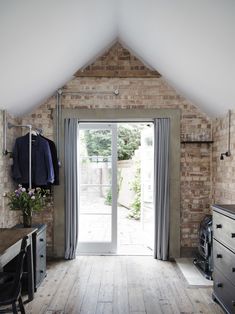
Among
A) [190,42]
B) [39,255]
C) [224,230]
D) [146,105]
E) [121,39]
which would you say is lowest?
[39,255]

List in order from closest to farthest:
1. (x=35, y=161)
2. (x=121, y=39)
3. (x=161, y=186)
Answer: (x=35, y=161) → (x=121, y=39) → (x=161, y=186)

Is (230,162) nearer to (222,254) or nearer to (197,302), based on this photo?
(222,254)

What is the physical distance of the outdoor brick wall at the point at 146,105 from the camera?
4.62 metres

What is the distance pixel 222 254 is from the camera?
2.91 meters

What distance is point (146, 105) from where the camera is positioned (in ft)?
15.2

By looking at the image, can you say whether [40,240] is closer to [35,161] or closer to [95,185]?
[35,161]

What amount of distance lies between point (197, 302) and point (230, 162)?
1.72 metres

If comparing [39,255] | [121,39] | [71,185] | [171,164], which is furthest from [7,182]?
[121,39]

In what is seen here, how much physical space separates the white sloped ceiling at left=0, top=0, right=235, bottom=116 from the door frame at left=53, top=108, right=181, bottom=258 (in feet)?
1.46

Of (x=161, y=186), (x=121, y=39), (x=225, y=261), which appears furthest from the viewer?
(x=161, y=186)

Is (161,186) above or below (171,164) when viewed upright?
below

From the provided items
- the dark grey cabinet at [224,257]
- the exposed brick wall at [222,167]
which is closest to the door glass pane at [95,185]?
the exposed brick wall at [222,167]

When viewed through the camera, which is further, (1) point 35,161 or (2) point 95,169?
(2) point 95,169

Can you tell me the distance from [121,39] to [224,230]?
299cm
